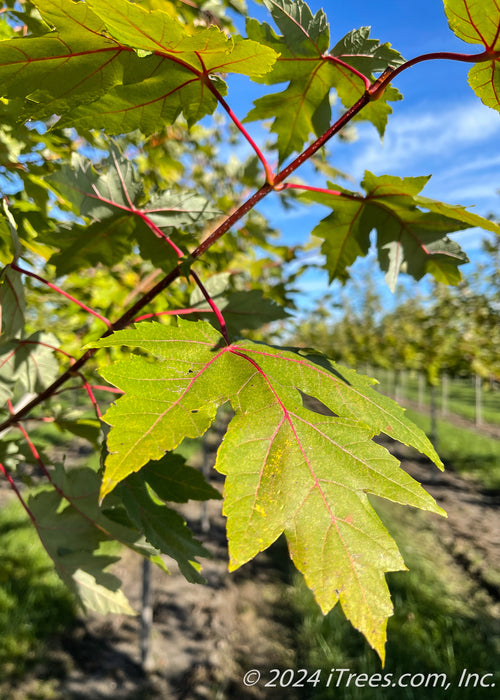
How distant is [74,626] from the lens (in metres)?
4.75

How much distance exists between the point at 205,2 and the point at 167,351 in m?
1.50

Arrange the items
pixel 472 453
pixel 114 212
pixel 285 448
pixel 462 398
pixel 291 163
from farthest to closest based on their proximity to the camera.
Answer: pixel 462 398
pixel 472 453
pixel 114 212
pixel 291 163
pixel 285 448

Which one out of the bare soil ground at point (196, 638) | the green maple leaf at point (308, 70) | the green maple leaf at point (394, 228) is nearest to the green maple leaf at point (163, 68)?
the green maple leaf at point (308, 70)

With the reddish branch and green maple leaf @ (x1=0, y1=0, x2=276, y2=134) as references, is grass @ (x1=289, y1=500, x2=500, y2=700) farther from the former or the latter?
green maple leaf @ (x1=0, y1=0, x2=276, y2=134)

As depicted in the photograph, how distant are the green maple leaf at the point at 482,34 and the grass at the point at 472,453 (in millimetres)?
10504

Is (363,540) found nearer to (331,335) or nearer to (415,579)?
(415,579)

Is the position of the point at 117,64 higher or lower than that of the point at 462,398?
higher

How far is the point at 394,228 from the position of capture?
1.02 meters

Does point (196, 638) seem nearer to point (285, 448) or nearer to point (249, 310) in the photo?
point (249, 310)

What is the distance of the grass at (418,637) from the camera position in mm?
3812

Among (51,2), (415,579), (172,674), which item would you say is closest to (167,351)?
(51,2)

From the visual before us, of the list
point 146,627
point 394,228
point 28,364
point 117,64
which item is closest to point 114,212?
point 117,64

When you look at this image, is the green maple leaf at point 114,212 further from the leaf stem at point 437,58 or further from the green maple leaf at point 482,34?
the green maple leaf at point 482,34

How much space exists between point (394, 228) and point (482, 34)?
0.44m
